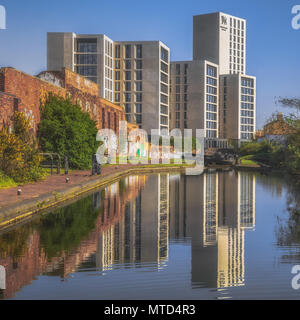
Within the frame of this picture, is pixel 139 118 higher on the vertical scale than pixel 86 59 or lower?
lower

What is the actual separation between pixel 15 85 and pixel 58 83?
8989mm

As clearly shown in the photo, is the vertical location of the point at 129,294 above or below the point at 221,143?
below

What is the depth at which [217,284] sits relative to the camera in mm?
6406

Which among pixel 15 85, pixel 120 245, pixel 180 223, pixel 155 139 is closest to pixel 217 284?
pixel 120 245

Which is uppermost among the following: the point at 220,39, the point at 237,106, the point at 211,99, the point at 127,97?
the point at 220,39

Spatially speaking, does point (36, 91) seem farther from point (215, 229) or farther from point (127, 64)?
point (127, 64)

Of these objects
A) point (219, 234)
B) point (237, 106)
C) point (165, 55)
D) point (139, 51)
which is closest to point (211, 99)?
point (237, 106)

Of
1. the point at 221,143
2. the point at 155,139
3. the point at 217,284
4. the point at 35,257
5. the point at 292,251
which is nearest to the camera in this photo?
the point at 217,284

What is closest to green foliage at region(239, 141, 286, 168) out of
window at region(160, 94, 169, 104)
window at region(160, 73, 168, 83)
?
window at region(160, 94, 169, 104)

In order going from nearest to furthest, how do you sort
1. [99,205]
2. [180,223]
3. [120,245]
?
[120,245] → [180,223] → [99,205]

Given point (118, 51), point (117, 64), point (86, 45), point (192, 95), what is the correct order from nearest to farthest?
point (86, 45)
point (118, 51)
point (117, 64)
point (192, 95)

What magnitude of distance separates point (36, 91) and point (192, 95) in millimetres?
88103

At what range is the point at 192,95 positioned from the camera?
4488 inches
